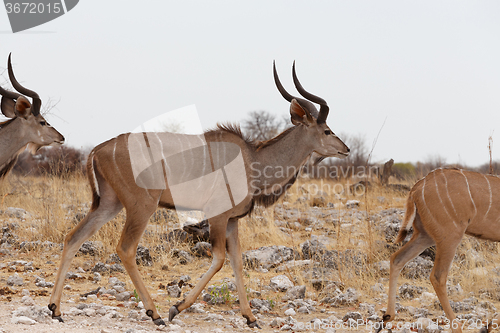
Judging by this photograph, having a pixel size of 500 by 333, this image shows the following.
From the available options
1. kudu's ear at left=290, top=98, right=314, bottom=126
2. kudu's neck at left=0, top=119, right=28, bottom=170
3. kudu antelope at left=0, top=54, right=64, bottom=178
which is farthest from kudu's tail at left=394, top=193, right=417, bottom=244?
kudu's neck at left=0, top=119, right=28, bottom=170

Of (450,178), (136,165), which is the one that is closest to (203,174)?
(136,165)

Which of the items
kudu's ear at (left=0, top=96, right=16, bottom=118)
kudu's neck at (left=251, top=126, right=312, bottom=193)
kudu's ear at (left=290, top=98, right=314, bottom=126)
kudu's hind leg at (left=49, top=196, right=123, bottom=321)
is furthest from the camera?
kudu's ear at (left=0, top=96, right=16, bottom=118)

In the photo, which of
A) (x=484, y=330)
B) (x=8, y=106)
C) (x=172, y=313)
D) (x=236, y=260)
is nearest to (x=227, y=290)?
(x=236, y=260)

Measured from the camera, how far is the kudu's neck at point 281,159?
478 centimetres

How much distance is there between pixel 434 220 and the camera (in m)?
4.29

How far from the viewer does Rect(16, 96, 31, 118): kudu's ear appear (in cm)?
491

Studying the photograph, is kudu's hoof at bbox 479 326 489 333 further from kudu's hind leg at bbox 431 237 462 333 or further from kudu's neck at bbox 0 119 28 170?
kudu's neck at bbox 0 119 28 170

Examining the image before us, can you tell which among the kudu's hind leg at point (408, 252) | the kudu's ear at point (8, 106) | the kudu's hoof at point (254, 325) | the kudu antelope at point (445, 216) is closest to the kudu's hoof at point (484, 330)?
the kudu antelope at point (445, 216)

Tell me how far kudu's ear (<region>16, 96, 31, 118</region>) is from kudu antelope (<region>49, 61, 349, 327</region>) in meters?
1.11

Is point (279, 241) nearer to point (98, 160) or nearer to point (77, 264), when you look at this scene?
point (77, 264)

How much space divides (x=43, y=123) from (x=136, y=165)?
142cm

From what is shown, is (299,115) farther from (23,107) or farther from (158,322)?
(23,107)

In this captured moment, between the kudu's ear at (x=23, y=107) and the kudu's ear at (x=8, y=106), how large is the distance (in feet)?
1.24

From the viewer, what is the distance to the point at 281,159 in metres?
4.84
